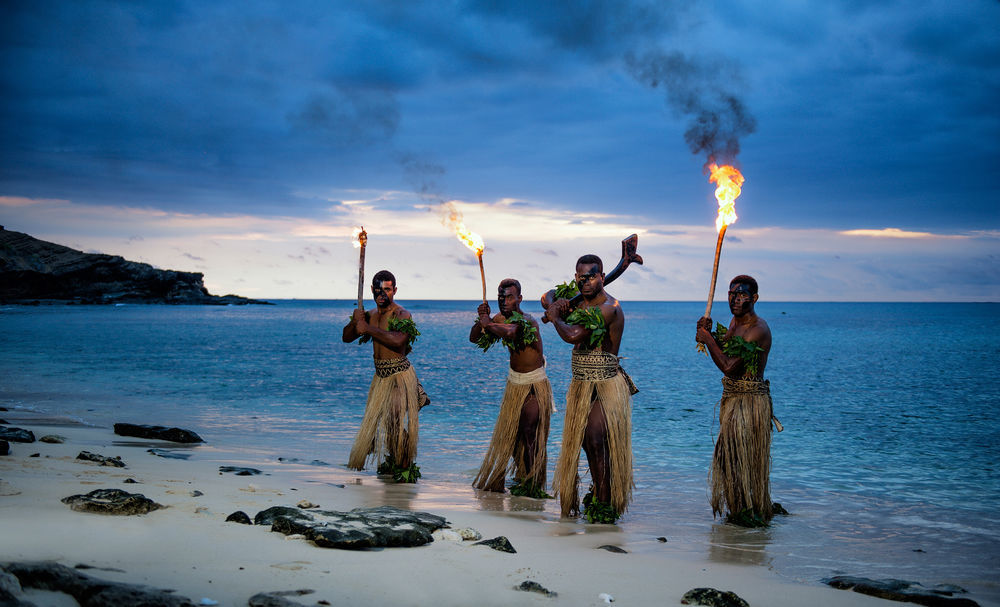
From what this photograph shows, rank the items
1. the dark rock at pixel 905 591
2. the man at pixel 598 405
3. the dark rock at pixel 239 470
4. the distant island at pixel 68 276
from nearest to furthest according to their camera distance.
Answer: the dark rock at pixel 905 591
the man at pixel 598 405
the dark rock at pixel 239 470
the distant island at pixel 68 276

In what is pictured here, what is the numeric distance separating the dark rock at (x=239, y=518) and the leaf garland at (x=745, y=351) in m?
4.45

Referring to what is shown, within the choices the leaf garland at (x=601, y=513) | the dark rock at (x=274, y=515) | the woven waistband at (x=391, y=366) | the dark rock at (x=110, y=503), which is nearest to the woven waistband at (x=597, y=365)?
the leaf garland at (x=601, y=513)

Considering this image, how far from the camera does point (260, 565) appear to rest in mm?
4426

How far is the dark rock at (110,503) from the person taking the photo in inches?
204

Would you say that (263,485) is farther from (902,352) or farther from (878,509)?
(902,352)

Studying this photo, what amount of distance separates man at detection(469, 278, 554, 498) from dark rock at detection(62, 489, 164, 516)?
4067 mm

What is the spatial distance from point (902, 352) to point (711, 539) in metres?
41.2

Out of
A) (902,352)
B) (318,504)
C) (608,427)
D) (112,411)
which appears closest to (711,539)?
(608,427)

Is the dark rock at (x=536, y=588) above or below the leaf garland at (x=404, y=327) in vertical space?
below

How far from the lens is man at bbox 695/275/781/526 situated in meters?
7.25

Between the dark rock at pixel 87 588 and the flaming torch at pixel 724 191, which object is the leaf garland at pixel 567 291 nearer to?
the flaming torch at pixel 724 191

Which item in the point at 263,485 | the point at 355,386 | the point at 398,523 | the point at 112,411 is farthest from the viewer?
the point at 355,386

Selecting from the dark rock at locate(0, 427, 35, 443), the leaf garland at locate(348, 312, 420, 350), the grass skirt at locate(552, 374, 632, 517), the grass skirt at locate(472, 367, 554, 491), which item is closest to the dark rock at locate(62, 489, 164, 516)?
the grass skirt at locate(552, 374, 632, 517)

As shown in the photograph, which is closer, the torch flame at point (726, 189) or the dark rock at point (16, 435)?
the torch flame at point (726, 189)
